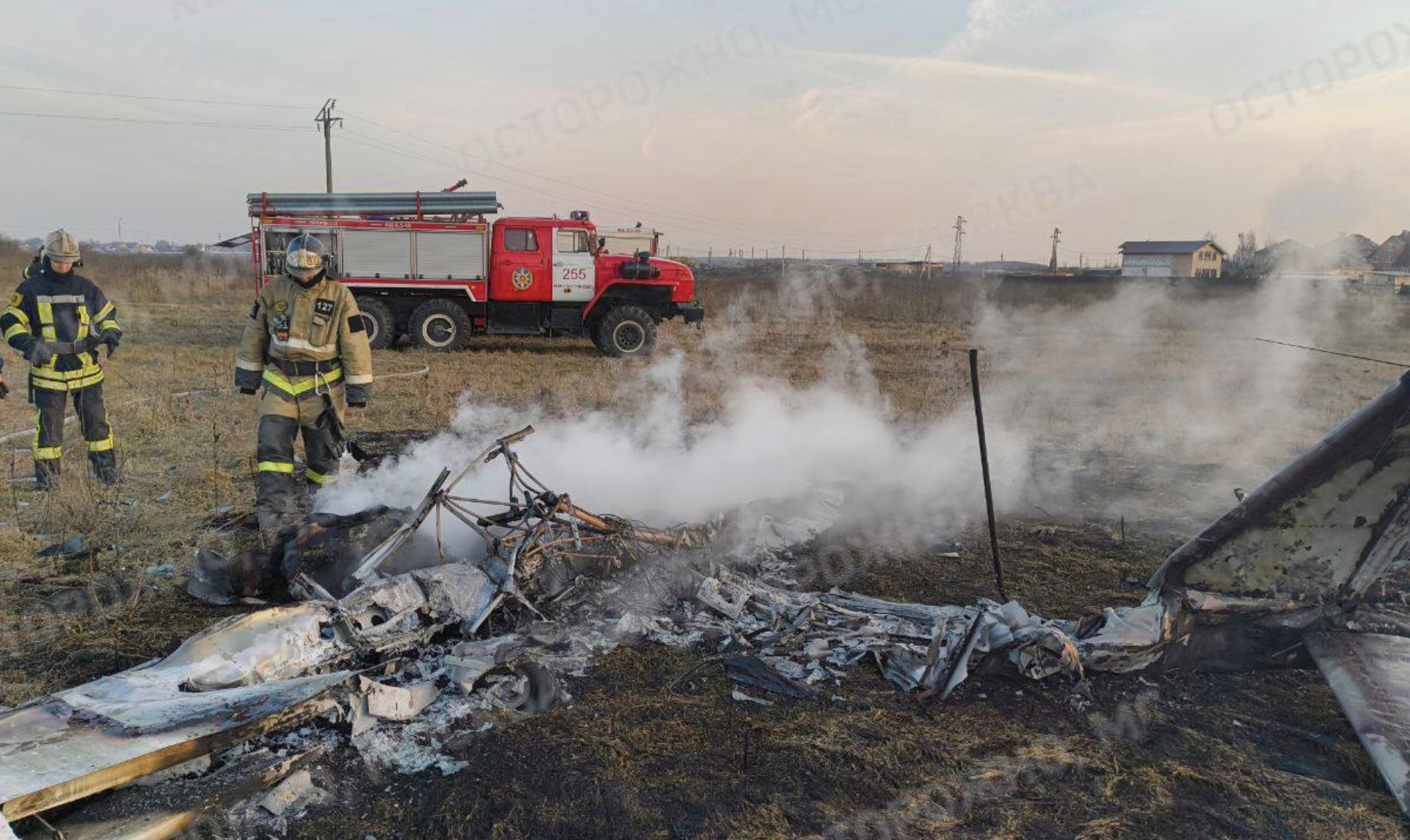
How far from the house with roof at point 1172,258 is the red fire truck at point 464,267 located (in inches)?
1463

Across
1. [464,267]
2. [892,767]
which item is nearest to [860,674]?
[892,767]

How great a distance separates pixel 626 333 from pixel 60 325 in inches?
358

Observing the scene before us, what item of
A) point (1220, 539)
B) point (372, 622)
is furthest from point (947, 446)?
point (372, 622)

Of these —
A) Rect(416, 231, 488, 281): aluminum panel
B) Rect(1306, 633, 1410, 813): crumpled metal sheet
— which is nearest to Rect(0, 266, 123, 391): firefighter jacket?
Rect(1306, 633, 1410, 813): crumpled metal sheet

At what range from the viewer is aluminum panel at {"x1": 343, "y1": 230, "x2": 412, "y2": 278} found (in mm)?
14070

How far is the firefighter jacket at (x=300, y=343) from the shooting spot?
505 cm

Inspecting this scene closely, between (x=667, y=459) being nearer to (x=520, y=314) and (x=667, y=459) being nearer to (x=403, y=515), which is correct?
(x=403, y=515)

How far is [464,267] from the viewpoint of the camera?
558 inches

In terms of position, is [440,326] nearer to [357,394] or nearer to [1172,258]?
Answer: [357,394]

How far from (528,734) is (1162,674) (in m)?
2.80

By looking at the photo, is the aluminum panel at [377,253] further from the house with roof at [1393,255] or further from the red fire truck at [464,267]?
the house with roof at [1393,255]

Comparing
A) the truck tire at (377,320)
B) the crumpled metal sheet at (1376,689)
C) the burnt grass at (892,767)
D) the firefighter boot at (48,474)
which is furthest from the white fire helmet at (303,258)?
the truck tire at (377,320)

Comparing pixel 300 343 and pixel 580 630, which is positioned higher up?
pixel 300 343

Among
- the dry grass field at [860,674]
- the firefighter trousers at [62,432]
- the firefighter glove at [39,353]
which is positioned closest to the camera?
the dry grass field at [860,674]
